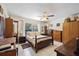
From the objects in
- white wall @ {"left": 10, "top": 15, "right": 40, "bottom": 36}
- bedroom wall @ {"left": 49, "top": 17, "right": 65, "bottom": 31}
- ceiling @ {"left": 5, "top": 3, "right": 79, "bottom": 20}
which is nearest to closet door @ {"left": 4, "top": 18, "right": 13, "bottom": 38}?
white wall @ {"left": 10, "top": 15, "right": 40, "bottom": 36}

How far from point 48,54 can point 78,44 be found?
0.70 meters

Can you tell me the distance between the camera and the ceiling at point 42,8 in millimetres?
1659

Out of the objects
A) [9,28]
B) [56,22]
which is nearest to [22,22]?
[9,28]

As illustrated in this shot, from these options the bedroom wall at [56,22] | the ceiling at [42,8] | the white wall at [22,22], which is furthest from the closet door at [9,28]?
the bedroom wall at [56,22]

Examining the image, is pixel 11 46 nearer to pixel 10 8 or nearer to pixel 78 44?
pixel 10 8

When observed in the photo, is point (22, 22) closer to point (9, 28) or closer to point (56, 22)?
point (9, 28)

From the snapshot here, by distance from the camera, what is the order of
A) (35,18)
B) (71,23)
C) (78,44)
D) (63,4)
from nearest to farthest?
(78,44) < (63,4) < (71,23) < (35,18)

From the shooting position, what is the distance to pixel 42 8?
1697mm

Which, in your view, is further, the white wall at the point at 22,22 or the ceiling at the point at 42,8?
the white wall at the point at 22,22

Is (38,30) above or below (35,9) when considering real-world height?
below

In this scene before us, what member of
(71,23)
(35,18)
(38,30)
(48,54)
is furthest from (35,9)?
(48,54)

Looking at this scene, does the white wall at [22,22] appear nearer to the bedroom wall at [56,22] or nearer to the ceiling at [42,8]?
the ceiling at [42,8]

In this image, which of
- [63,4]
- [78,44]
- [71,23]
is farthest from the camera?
[71,23]

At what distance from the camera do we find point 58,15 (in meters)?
1.81
